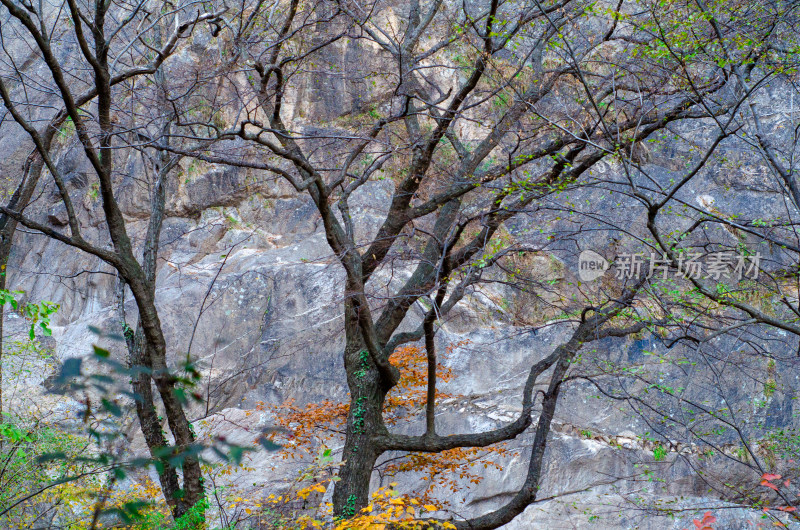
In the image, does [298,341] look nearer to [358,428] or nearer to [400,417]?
[400,417]

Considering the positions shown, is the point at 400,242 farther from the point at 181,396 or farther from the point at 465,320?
the point at 181,396

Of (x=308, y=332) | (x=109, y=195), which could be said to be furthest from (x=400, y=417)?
(x=109, y=195)

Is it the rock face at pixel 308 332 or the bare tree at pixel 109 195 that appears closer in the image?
the bare tree at pixel 109 195

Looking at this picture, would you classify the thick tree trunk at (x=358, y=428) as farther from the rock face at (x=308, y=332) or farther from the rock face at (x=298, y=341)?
the rock face at (x=298, y=341)

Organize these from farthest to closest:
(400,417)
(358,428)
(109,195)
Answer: (400,417)
(358,428)
(109,195)

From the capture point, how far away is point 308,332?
11352 millimetres

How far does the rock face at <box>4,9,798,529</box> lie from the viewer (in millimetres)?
10047

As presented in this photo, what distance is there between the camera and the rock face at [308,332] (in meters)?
10.0

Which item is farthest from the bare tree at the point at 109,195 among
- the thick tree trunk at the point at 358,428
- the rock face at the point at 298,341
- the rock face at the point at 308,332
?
the rock face at the point at 298,341

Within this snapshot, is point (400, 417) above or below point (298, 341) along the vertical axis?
below

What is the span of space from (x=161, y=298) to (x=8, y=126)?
720 centimetres

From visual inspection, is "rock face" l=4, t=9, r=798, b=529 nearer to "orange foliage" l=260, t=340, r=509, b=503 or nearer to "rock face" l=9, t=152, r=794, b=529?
"rock face" l=9, t=152, r=794, b=529

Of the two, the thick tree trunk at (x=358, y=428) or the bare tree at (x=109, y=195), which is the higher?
the bare tree at (x=109, y=195)

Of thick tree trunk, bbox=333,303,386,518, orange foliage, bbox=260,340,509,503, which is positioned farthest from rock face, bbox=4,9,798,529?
thick tree trunk, bbox=333,303,386,518
